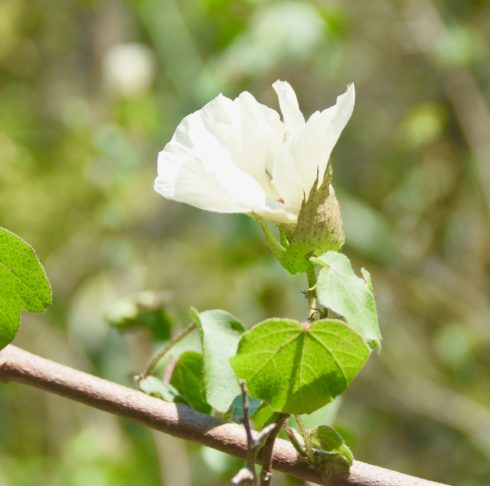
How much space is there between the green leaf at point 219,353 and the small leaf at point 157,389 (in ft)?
0.09

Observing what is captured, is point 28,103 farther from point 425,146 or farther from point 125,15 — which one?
point 425,146

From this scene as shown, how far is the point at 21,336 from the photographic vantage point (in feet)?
5.37

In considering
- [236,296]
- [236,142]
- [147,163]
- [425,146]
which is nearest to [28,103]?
[147,163]

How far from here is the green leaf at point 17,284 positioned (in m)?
0.35

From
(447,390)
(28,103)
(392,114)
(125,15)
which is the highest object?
(125,15)

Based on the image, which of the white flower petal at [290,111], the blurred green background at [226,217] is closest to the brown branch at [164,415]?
the white flower petal at [290,111]

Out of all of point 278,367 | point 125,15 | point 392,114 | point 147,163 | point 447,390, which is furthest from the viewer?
point 392,114

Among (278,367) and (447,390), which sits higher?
(278,367)

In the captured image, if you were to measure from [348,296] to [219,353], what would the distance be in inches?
3.3

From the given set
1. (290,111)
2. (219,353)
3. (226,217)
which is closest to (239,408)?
(219,353)

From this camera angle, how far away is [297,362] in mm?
328

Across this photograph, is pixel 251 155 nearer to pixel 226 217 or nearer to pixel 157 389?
pixel 157 389

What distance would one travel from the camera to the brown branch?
344 millimetres

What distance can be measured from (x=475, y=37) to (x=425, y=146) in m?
0.25
